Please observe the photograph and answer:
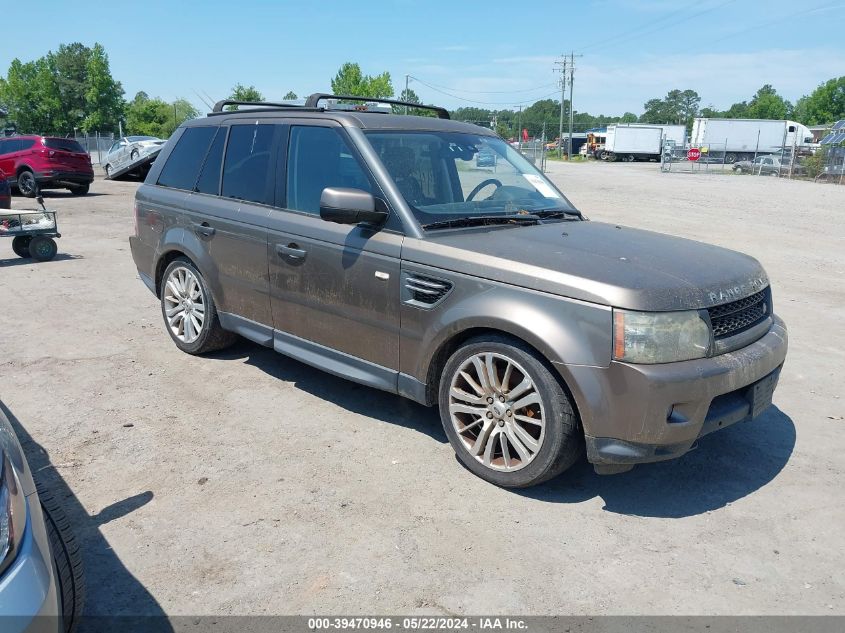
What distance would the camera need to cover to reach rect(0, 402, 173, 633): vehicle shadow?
2.75 m

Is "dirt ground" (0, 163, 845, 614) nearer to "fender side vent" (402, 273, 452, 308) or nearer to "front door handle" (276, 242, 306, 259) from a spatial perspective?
"fender side vent" (402, 273, 452, 308)

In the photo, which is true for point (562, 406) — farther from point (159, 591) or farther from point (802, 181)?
point (802, 181)

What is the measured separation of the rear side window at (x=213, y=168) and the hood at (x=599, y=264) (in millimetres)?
2183

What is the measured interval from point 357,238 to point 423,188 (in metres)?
0.53

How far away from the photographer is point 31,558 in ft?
6.63

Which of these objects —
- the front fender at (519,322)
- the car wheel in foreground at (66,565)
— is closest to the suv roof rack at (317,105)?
the front fender at (519,322)

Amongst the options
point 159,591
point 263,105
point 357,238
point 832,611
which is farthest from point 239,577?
point 263,105

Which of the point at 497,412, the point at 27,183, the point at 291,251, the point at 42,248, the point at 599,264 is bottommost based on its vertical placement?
the point at 42,248

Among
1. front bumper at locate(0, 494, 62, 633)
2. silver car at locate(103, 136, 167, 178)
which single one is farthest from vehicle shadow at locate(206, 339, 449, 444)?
silver car at locate(103, 136, 167, 178)

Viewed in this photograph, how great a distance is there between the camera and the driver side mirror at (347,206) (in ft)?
12.9

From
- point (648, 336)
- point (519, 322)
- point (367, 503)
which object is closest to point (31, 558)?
point (367, 503)

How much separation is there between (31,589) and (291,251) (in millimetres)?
2935

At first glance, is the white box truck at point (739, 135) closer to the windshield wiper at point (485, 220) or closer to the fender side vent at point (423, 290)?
the windshield wiper at point (485, 220)

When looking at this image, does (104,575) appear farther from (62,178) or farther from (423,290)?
(62,178)
